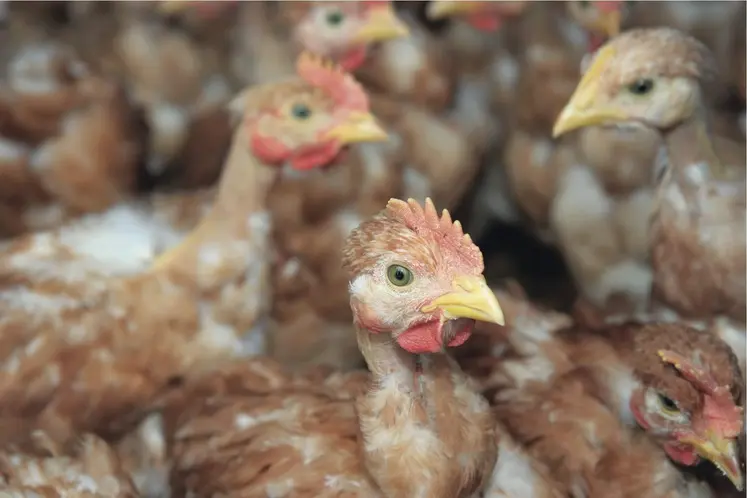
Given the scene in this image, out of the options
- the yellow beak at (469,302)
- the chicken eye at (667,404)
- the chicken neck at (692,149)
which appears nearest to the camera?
the yellow beak at (469,302)

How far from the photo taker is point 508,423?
5.27 feet

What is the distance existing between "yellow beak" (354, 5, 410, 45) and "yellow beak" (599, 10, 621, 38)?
1.65 ft

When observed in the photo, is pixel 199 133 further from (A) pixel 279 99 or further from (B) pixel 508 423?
(B) pixel 508 423

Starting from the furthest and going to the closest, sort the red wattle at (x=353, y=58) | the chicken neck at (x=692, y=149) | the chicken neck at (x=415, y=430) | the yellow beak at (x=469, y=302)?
the red wattle at (x=353, y=58) → the chicken neck at (x=692, y=149) → the chicken neck at (x=415, y=430) → the yellow beak at (x=469, y=302)

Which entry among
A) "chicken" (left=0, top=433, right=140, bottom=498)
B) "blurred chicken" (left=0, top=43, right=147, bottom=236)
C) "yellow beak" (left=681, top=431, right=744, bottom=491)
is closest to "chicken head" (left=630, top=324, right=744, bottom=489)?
"yellow beak" (left=681, top=431, right=744, bottom=491)

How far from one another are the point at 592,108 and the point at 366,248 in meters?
0.73

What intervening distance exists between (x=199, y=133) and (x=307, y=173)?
611 mm

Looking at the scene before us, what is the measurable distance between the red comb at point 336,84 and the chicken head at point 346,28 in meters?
0.34

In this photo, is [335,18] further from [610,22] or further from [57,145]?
[57,145]

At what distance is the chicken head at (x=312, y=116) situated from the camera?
1799 millimetres

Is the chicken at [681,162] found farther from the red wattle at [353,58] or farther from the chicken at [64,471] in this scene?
the chicken at [64,471]

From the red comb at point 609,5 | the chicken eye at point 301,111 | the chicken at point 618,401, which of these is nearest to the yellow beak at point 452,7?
the red comb at point 609,5

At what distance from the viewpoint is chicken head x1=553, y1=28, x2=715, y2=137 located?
1.65 m

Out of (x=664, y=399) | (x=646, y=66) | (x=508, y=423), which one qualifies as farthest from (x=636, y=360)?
(x=646, y=66)
